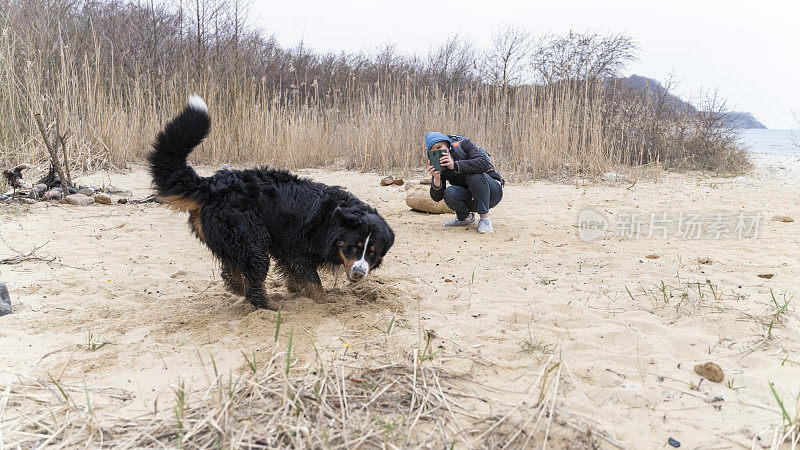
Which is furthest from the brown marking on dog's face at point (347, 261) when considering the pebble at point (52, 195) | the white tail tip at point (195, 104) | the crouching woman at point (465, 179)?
the pebble at point (52, 195)

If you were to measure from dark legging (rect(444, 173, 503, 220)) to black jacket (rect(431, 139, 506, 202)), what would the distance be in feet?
0.25

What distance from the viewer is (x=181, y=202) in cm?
285

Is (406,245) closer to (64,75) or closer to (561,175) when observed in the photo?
(561,175)

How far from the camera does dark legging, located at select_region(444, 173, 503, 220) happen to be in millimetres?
5324

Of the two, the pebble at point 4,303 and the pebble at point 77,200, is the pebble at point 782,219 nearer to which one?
the pebble at point 4,303

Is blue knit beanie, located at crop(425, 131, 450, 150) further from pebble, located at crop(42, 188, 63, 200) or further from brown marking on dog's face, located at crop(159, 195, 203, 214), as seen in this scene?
pebble, located at crop(42, 188, 63, 200)

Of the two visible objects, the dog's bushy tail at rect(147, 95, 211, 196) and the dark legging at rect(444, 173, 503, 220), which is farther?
the dark legging at rect(444, 173, 503, 220)

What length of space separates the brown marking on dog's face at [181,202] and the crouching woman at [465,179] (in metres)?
2.92

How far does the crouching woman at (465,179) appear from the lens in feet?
17.0

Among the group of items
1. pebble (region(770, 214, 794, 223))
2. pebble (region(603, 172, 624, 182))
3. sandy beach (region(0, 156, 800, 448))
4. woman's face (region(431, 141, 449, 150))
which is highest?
woman's face (region(431, 141, 449, 150))

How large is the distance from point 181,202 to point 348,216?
40.1 inches

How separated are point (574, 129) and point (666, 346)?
7.08 metres

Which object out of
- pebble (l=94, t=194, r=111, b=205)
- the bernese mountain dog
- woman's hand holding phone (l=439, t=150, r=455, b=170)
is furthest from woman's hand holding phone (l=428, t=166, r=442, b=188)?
pebble (l=94, t=194, r=111, b=205)

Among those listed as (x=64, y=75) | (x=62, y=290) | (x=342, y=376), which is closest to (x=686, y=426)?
(x=342, y=376)
